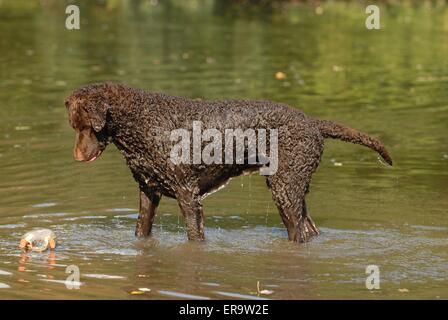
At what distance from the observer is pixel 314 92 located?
17.2 metres

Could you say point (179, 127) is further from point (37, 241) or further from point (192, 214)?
point (37, 241)

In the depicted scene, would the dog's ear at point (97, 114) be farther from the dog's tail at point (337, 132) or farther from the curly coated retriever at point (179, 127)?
the dog's tail at point (337, 132)

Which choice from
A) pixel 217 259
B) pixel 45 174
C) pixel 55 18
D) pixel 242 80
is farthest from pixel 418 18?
pixel 217 259

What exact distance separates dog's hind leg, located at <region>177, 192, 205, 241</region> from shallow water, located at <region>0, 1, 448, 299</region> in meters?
0.11

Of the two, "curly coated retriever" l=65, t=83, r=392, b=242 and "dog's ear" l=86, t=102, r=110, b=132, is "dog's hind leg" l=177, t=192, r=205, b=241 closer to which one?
"curly coated retriever" l=65, t=83, r=392, b=242

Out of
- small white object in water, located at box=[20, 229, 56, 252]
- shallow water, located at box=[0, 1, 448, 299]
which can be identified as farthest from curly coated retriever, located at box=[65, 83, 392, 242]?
small white object in water, located at box=[20, 229, 56, 252]

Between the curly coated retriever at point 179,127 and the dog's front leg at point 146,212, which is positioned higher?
the curly coated retriever at point 179,127

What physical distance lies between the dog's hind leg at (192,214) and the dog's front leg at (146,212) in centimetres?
32

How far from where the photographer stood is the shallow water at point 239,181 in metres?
8.34

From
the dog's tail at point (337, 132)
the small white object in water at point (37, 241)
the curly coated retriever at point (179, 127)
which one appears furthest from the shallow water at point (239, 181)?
the dog's tail at point (337, 132)

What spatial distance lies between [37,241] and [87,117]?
1170 mm

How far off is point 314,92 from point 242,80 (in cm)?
145

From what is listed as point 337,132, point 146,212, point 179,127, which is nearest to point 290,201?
point 337,132

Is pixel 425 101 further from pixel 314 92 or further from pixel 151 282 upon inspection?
pixel 151 282
